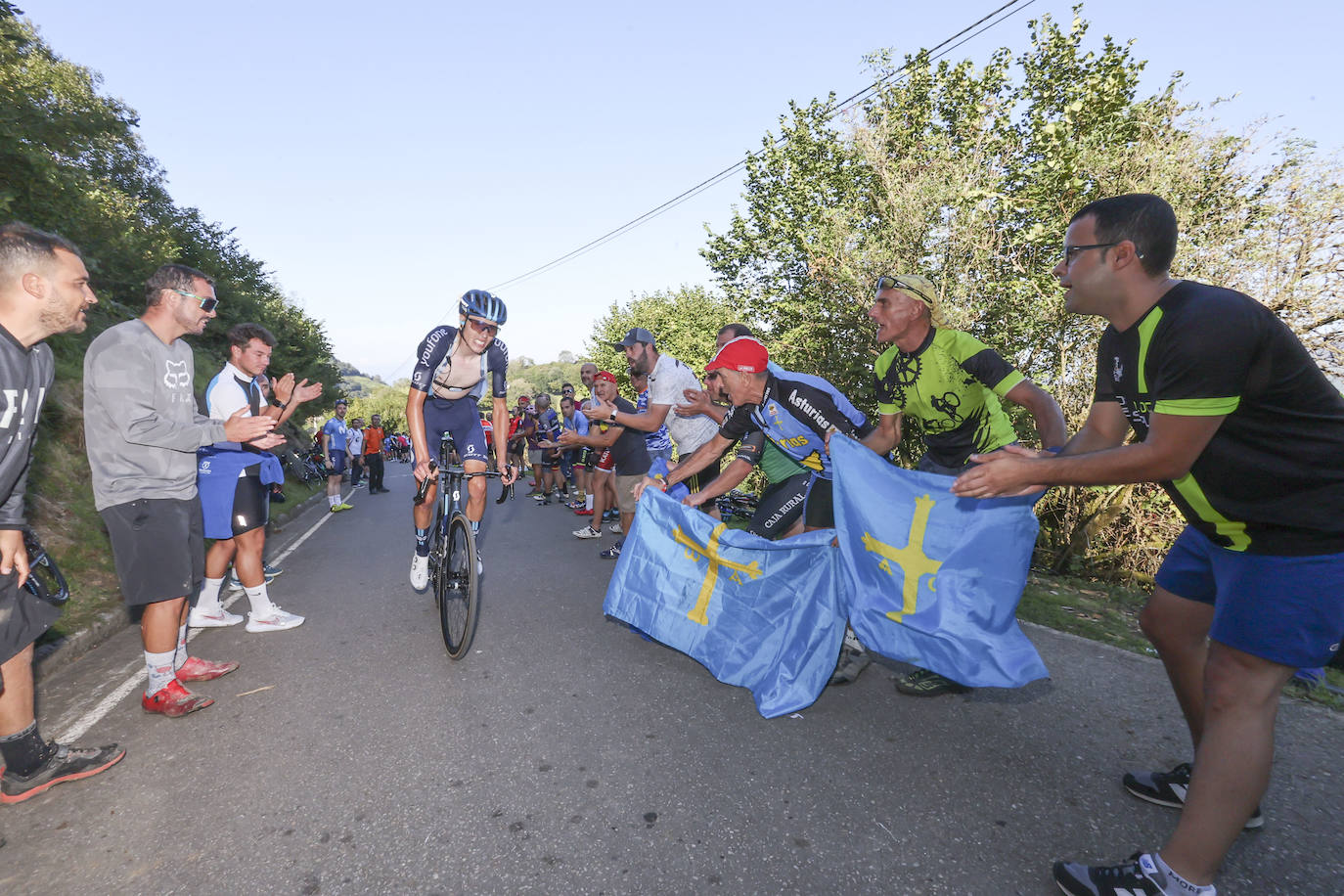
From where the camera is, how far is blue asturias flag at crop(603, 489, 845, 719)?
3.51 metres

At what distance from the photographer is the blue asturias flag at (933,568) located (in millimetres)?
3006

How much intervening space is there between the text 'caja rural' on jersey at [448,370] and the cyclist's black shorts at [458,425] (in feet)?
0.22

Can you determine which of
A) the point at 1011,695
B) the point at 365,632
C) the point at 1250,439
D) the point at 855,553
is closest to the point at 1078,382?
the point at 1011,695

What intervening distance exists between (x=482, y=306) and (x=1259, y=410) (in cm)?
419

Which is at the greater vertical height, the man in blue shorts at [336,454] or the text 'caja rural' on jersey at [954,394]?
the text 'caja rural' on jersey at [954,394]

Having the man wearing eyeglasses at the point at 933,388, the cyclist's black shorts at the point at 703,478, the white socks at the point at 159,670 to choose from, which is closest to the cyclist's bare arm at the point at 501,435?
the cyclist's black shorts at the point at 703,478

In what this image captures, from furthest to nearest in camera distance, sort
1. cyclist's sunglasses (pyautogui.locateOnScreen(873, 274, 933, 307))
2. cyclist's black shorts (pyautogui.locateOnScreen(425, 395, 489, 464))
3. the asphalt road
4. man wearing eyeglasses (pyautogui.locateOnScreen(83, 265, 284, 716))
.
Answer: cyclist's black shorts (pyautogui.locateOnScreen(425, 395, 489, 464)) → cyclist's sunglasses (pyautogui.locateOnScreen(873, 274, 933, 307)) → man wearing eyeglasses (pyautogui.locateOnScreen(83, 265, 284, 716)) → the asphalt road

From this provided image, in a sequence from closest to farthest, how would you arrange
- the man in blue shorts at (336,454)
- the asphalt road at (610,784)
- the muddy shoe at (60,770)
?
the asphalt road at (610,784) < the muddy shoe at (60,770) < the man in blue shorts at (336,454)

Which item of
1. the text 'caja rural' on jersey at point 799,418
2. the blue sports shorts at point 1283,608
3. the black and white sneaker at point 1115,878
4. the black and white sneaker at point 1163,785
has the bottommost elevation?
the black and white sneaker at point 1163,785

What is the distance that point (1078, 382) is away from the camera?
868 centimetres

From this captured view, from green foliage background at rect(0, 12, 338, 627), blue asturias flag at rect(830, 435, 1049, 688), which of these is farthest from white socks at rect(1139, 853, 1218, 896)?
green foliage background at rect(0, 12, 338, 627)

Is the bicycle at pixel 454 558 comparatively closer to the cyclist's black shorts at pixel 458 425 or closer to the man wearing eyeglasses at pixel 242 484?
the cyclist's black shorts at pixel 458 425

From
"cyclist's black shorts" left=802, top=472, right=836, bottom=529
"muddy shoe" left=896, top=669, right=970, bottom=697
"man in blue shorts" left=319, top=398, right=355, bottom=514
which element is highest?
"cyclist's black shorts" left=802, top=472, right=836, bottom=529

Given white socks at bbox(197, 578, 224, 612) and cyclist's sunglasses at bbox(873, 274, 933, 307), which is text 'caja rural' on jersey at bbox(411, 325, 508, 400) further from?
cyclist's sunglasses at bbox(873, 274, 933, 307)
